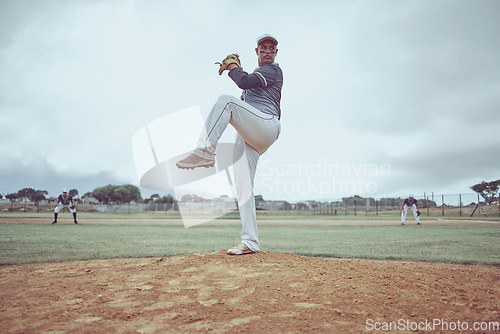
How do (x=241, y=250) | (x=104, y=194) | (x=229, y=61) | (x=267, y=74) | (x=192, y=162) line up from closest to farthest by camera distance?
(x=192, y=162) < (x=229, y=61) < (x=267, y=74) < (x=241, y=250) < (x=104, y=194)

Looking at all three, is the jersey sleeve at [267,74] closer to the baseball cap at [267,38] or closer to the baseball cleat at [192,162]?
the baseball cap at [267,38]

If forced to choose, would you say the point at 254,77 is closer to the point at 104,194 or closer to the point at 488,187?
the point at 488,187

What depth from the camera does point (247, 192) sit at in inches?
157

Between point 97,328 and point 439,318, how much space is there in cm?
227

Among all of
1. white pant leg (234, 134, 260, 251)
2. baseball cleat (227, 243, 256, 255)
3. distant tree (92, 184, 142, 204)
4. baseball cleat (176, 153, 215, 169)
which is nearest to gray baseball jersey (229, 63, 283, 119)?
white pant leg (234, 134, 260, 251)

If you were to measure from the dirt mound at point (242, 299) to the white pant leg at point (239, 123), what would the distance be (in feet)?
4.18

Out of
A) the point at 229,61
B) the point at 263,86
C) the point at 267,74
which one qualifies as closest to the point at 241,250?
the point at 263,86

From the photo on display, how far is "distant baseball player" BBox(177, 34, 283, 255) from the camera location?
10.5 ft

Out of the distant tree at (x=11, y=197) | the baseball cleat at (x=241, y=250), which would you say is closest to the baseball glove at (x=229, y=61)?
the baseball cleat at (x=241, y=250)

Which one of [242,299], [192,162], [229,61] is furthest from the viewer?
[229,61]

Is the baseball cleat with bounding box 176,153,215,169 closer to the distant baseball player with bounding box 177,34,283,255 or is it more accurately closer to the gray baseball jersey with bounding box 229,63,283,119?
the distant baseball player with bounding box 177,34,283,255

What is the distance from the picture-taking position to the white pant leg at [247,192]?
3971mm

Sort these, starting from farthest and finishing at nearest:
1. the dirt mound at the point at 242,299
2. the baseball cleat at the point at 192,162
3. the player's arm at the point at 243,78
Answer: the player's arm at the point at 243,78 < the baseball cleat at the point at 192,162 < the dirt mound at the point at 242,299

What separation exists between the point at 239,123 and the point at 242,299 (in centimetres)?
176
